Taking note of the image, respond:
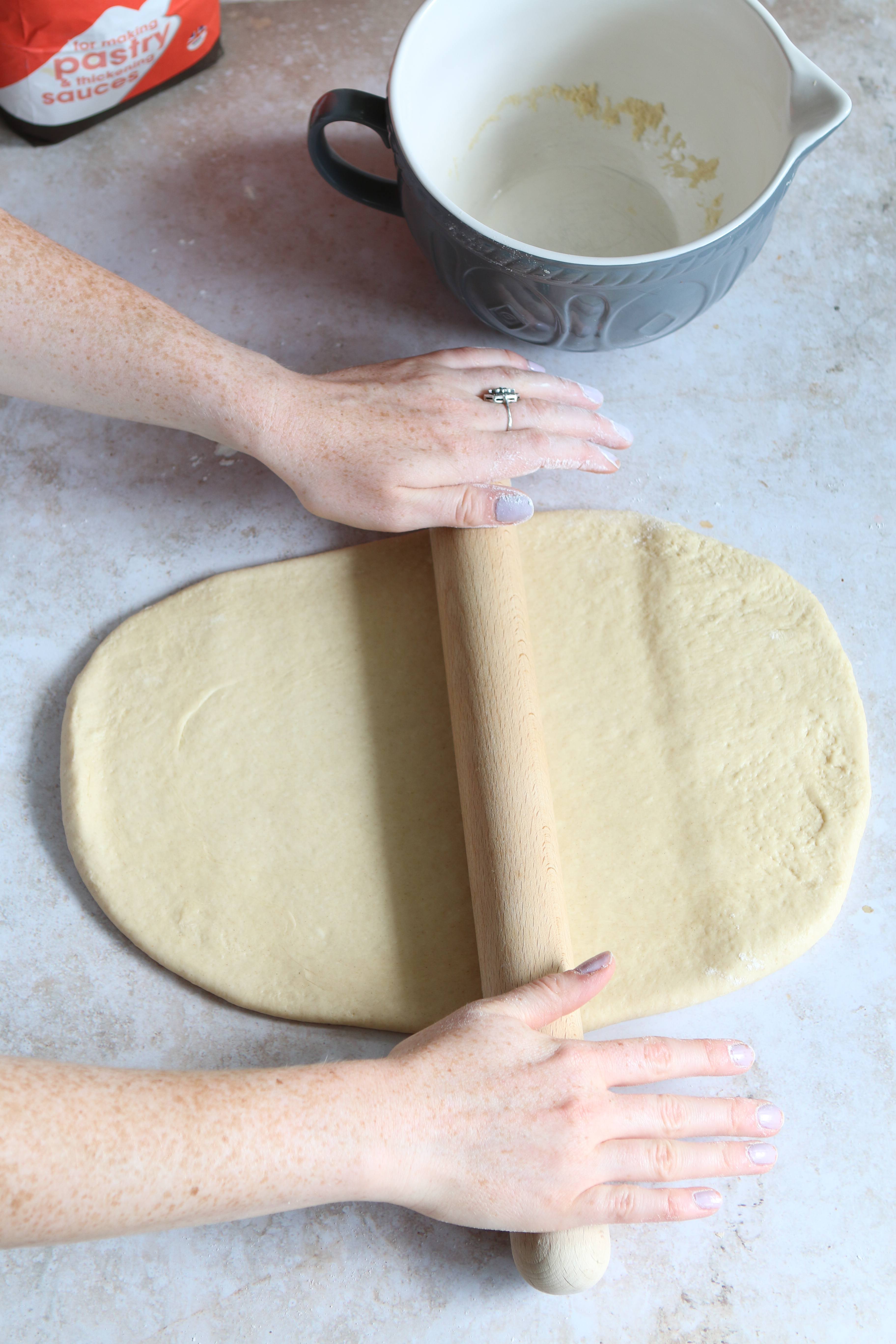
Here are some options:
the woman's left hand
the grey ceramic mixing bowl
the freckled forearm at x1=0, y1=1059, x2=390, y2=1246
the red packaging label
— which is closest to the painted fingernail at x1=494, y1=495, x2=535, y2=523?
the woman's left hand

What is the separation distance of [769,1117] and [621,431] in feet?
2.91

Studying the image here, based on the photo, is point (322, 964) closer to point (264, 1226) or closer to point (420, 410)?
point (264, 1226)

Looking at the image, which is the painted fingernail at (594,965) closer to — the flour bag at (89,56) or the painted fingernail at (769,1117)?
the painted fingernail at (769,1117)

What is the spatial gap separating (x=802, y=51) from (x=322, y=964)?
5.65 ft

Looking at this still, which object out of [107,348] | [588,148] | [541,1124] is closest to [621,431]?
[588,148]

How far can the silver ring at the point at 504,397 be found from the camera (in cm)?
126

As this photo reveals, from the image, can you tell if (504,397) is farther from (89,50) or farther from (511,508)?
(89,50)

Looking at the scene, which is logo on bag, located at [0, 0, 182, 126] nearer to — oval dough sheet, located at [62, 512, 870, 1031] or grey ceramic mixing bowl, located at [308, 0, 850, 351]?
grey ceramic mixing bowl, located at [308, 0, 850, 351]

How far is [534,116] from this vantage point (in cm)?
147

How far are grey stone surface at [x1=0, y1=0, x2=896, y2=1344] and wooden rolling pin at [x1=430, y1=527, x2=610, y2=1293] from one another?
17 centimetres

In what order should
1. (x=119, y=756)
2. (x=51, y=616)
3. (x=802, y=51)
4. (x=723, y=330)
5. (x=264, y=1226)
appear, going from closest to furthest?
(x=264, y=1226) → (x=119, y=756) → (x=51, y=616) → (x=723, y=330) → (x=802, y=51)

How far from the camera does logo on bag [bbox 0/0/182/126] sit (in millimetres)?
1462

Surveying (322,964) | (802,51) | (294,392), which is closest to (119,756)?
(322,964)

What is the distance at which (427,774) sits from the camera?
1277mm
